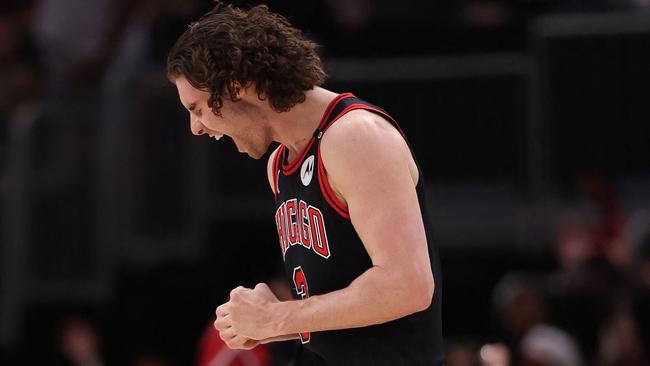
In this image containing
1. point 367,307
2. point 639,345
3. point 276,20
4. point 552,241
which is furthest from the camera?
point 552,241

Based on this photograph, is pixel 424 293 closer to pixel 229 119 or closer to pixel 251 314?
pixel 251 314

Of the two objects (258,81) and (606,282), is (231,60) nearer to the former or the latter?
(258,81)

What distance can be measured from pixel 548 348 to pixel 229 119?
489 centimetres

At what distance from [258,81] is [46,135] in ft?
20.6

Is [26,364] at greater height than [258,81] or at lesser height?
lesser

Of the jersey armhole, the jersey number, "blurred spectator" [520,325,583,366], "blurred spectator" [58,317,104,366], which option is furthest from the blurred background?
Answer: the jersey number

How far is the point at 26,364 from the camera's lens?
30.2 feet

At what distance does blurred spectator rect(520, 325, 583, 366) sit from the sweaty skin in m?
4.49

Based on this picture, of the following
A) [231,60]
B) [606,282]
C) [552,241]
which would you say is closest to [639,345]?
[606,282]

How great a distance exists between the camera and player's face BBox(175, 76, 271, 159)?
12.1 feet

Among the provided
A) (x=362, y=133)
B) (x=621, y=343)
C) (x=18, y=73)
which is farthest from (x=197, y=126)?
(x=18, y=73)

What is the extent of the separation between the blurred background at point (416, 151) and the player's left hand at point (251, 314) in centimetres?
470

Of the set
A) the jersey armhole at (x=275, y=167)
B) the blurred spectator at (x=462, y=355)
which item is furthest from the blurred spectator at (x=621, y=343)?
the jersey armhole at (x=275, y=167)

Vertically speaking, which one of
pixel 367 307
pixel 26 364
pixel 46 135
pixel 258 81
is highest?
pixel 258 81
